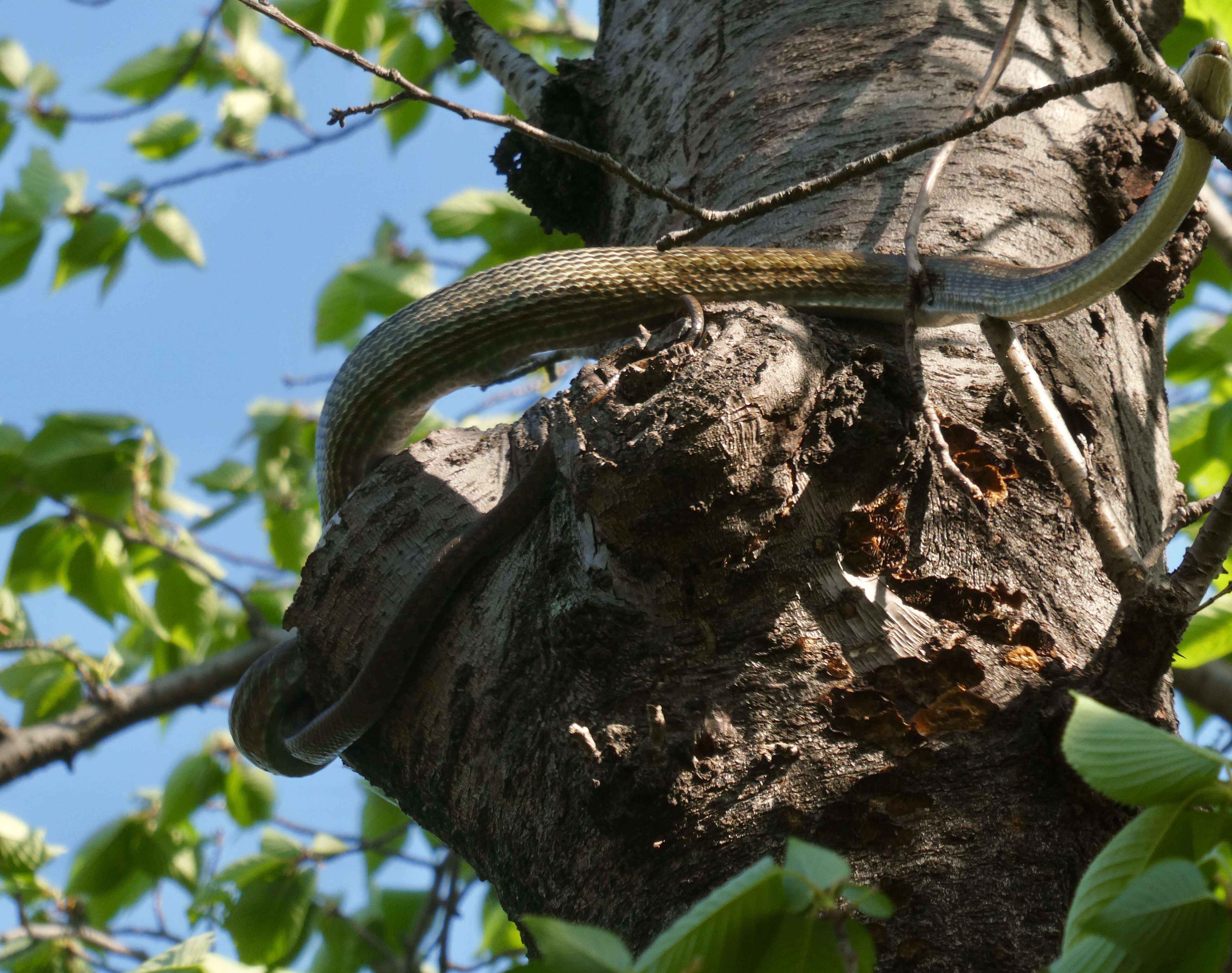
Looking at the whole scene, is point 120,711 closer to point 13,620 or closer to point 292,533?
point 13,620

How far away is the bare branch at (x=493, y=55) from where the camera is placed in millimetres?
3164

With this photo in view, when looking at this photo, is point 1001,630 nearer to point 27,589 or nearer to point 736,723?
point 736,723

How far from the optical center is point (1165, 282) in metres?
2.29

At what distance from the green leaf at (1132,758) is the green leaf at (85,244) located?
4488 mm

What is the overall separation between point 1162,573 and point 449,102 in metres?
1.28

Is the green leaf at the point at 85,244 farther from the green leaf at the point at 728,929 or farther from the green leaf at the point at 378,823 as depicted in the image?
the green leaf at the point at 728,929

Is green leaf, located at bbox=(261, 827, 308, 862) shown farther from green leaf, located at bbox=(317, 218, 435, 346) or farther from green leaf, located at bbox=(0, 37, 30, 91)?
green leaf, located at bbox=(0, 37, 30, 91)

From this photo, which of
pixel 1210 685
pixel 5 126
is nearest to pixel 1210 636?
pixel 1210 685

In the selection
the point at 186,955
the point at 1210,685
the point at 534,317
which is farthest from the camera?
the point at 1210,685

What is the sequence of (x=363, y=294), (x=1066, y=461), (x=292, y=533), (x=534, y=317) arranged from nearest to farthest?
(x=1066, y=461), (x=534, y=317), (x=363, y=294), (x=292, y=533)

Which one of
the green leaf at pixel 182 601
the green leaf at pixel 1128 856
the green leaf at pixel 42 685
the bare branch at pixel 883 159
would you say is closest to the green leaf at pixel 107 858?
the green leaf at pixel 42 685

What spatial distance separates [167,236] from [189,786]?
2309 mm

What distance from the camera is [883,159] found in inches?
60.8

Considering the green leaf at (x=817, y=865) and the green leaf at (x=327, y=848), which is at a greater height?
the green leaf at (x=817, y=865)
